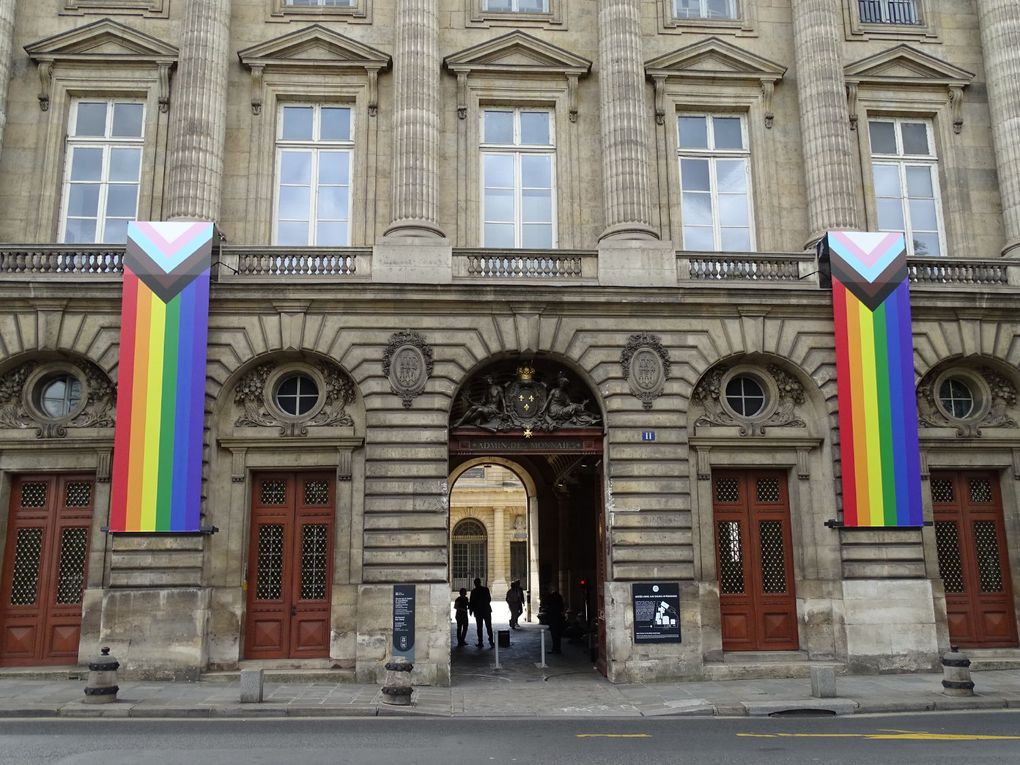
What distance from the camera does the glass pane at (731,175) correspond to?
75.8ft

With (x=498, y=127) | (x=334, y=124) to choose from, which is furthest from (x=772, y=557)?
(x=334, y=124)

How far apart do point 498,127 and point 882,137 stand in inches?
403

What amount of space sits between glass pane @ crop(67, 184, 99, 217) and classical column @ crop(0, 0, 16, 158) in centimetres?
192

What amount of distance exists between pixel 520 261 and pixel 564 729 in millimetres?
10902

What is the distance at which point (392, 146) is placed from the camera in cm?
2161

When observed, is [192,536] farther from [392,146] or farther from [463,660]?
[392,146]

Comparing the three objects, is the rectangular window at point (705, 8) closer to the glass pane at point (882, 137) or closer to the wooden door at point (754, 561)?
the glass pane at point (882, 137)

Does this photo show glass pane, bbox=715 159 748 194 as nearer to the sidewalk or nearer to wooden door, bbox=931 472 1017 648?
wooden door, bbox=931 472 1017 648

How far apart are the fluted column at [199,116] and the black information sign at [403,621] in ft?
31.9

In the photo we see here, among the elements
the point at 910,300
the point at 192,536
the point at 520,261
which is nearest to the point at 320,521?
the point at 192,536

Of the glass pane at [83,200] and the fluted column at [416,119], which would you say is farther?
the glass pane at [83,200]

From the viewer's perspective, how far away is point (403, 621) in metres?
18.5

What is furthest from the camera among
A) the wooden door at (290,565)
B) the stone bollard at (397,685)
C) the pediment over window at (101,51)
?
the pediment over window at (101,51)

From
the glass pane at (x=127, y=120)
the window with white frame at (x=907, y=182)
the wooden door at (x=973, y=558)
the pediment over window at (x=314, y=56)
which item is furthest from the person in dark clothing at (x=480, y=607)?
the glass pane at (x=127, y=120)
